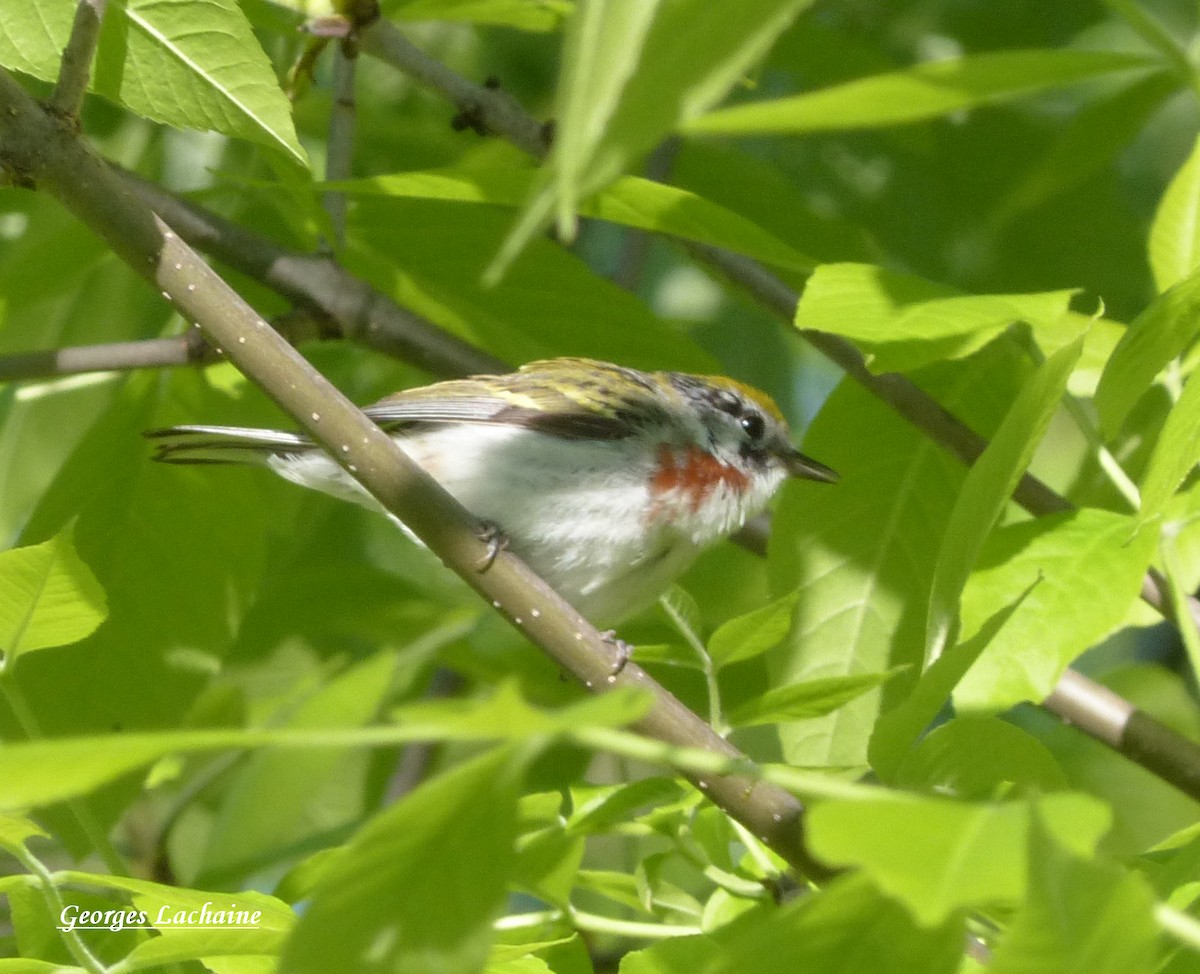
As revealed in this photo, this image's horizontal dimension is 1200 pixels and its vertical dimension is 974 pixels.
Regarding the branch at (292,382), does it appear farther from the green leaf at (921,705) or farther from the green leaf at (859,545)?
the green leaf at (859,545)

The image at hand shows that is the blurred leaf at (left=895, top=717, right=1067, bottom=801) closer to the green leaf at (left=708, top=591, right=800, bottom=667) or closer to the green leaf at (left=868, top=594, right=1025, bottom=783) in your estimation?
the green leaf at (left=868, top=594, right=1025, bottom=783)

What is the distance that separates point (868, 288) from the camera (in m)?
1.88

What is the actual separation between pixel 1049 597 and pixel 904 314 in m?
0.42

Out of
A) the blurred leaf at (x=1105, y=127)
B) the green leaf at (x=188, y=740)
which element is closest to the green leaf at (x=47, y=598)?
the green leaf at (x=188, y=740)

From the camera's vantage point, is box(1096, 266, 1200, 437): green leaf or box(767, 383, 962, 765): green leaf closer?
box(1096, 266, 1200, 437): green leaf

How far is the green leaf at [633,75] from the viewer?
0.83 meters

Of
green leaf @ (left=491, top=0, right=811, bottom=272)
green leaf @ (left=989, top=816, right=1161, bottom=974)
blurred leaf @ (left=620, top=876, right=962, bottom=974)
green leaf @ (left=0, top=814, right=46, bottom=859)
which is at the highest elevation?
green leaf @ (left=491, top=0, right=811, bottom=272)

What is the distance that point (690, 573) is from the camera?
343 cm

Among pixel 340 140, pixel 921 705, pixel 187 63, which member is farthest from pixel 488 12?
pixel 921 705

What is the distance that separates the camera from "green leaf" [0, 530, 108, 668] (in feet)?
5.32

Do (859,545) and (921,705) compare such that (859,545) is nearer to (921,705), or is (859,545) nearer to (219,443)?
(921,705)

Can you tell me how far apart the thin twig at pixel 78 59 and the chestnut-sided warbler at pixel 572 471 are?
106 cm

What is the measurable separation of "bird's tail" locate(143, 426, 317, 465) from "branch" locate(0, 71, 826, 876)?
89 centimetres

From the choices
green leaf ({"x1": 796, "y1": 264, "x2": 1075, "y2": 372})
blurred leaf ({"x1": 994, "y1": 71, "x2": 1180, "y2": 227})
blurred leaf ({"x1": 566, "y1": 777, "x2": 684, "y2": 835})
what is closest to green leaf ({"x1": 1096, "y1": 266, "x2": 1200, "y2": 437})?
green leaf ({"x1": 796, "y1": 264, "x2": 1075, "y2": 372})
